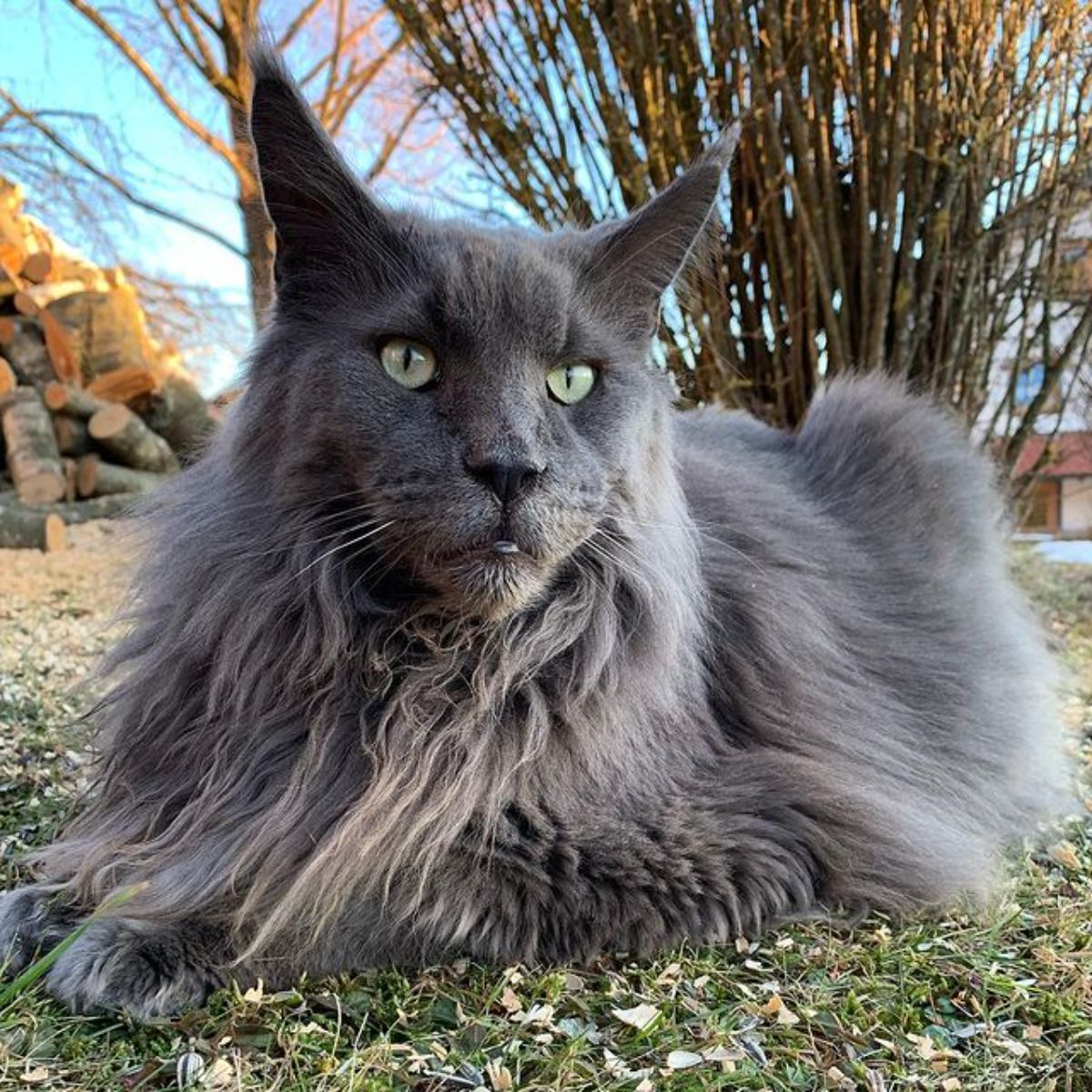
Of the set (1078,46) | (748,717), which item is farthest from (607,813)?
(1078,46)

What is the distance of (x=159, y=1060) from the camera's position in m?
1.15

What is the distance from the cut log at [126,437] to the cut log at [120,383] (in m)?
A: 0.15

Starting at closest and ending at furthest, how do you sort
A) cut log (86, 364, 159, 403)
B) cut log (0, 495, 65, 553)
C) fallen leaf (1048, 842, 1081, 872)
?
fallen leaf (1048, 842, 1081, 872) → cut log (0, 495, 65, 553) → cut log (86, 364, 159, 403)

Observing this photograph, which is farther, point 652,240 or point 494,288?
point 652,240

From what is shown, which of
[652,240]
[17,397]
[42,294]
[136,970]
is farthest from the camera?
[42,294]

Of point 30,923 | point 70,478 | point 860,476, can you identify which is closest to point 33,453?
point 70,478

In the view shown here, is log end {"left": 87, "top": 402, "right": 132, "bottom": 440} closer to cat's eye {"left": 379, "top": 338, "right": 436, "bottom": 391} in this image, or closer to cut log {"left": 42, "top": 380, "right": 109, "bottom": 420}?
cut log {"left": 42, "top": 380, "right": 109, "bottom": 420}

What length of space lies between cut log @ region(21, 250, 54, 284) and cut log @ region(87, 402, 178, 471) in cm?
115

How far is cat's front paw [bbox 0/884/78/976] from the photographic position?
134cm

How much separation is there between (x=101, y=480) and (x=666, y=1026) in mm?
6624

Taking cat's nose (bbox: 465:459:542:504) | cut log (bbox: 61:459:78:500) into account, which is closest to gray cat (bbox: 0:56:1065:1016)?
cat's nose (bbox: 465:459:542:504)

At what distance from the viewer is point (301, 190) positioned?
1.45 m

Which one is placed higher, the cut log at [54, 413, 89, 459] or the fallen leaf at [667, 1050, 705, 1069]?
the cut log at [54, 413, 89, 459]

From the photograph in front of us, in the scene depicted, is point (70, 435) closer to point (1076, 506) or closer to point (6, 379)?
point (6, 379)
